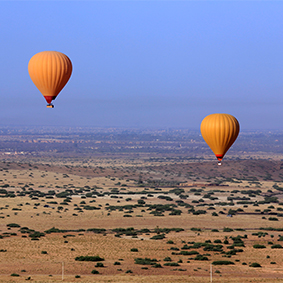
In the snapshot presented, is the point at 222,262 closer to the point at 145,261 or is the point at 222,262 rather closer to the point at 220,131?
the point at 145,261

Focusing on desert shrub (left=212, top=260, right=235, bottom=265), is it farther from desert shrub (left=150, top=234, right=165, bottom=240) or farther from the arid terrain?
desert shrub (left=150, top=234, right=165, bottom=240)

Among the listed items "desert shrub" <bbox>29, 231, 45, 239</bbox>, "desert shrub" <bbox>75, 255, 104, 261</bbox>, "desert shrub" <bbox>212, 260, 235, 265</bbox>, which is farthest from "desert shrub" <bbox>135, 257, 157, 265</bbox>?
"desert shrub" <bbox>29, 231, 45, 239</bbox>

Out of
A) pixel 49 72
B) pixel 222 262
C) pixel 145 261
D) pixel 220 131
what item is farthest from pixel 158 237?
pixel 49 72

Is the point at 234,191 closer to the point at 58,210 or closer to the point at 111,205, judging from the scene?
the point at 111,205

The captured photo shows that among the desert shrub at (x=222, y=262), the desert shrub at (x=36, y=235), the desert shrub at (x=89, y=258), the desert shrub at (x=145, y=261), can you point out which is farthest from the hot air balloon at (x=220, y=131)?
the desert shrub at (x=36, y=235)

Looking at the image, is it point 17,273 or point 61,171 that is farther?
point 61,171

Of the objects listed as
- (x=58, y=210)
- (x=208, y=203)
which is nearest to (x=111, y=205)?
(x=58, y=210)
